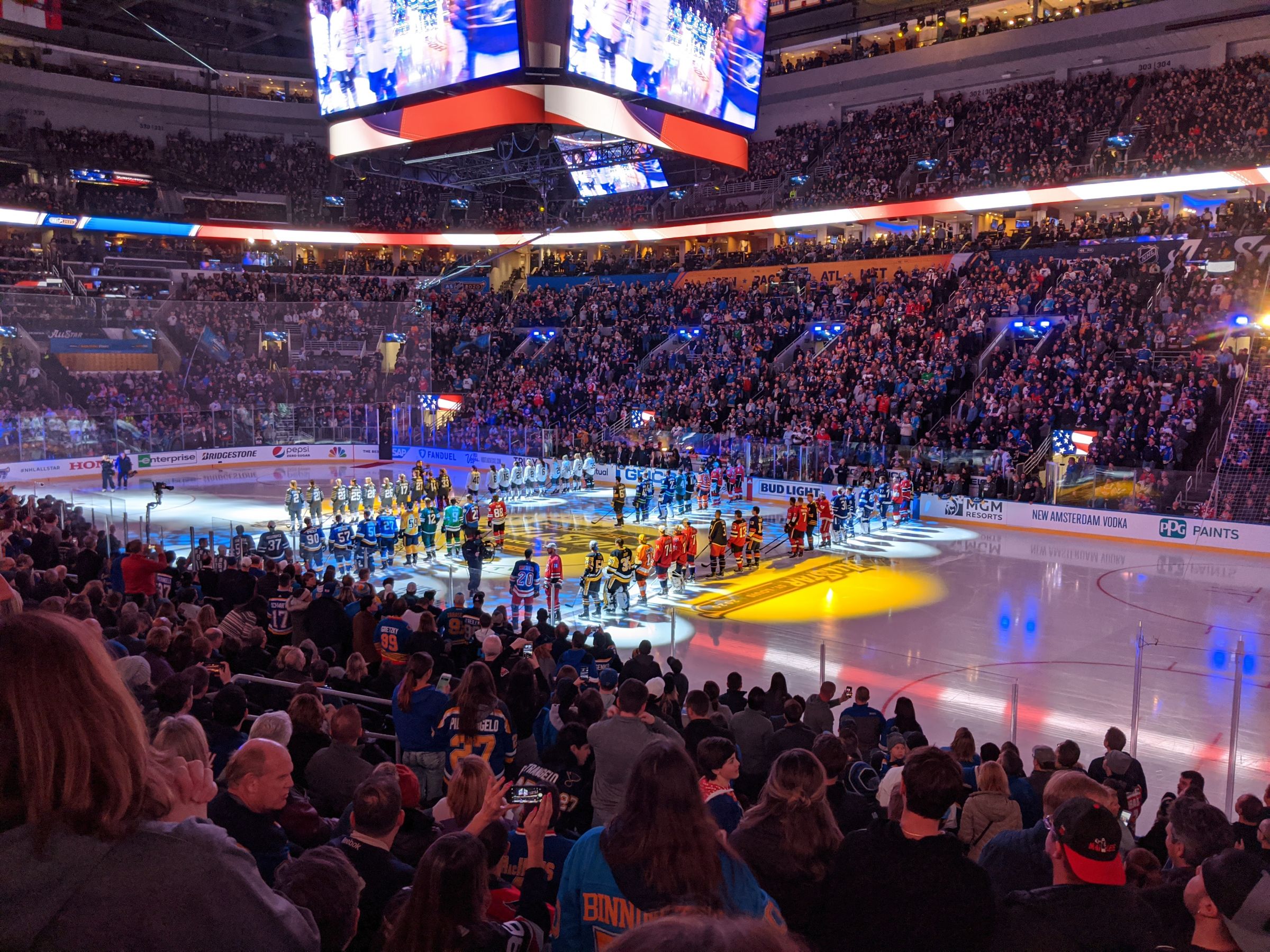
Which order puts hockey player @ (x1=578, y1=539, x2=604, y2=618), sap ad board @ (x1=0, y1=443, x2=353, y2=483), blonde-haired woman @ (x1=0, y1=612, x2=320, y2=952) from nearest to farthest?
blonde-haired woman @ (x1=0, y1=612, x2=320, y2=952) → hockey player @ (x1=578, y1=539, x2=604, y2=618) → sap ad board @ (x1=0, y1=443, x2=353, y2=483)

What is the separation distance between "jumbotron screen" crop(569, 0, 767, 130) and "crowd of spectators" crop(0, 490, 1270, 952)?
1394 centimetres

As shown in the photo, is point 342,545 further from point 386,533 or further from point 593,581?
point 593,581

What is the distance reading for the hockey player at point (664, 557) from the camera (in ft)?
57.5

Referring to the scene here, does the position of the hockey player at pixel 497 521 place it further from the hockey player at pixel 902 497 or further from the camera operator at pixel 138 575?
the hockey player at pixel 902 497

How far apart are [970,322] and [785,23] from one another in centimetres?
2501

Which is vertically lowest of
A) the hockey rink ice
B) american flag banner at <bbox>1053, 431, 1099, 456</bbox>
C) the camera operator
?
the hockey rink ice

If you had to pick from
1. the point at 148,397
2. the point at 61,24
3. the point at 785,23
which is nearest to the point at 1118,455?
the point at 148,397

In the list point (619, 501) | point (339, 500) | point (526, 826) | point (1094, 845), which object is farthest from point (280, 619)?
point (619, 501)

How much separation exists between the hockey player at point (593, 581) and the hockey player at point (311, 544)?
607 cm

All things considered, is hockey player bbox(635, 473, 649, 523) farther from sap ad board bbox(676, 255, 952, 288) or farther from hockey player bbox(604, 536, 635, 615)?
sap ad board bbox(676, 255, 952, 288)

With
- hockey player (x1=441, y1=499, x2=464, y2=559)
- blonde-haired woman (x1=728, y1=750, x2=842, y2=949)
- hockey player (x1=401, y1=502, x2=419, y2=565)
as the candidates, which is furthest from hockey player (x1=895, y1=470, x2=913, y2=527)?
blonde-haired woman (x1=728, y1=750, x2=842, y2=949)

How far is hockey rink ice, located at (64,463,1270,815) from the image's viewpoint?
10875 millimetres

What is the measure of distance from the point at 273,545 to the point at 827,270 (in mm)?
26890

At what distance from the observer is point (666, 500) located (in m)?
24.8
